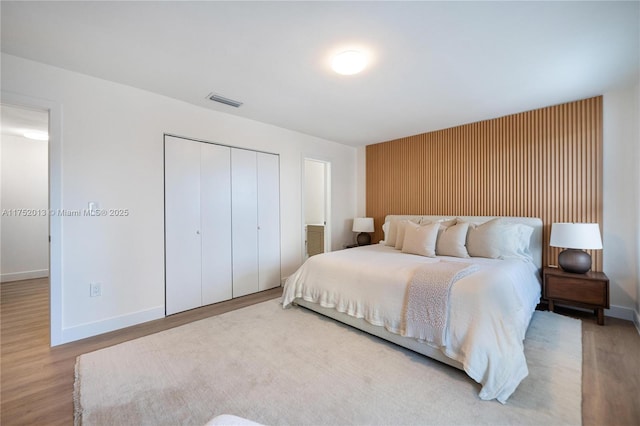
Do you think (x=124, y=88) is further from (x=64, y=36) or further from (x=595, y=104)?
(x=595, y=104)

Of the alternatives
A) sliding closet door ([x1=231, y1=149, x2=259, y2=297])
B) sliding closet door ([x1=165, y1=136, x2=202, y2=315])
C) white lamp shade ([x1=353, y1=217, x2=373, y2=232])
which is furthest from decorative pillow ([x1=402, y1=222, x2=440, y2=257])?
sliding closet door ([x1=165, y1=136, x2=202, y2=315])

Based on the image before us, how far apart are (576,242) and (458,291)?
5.86 feet

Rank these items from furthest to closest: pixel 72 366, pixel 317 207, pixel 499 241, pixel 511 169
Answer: pixel 317 207, pixel 511 169, pixel 499 241, pixel 72 366

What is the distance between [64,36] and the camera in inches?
75.7

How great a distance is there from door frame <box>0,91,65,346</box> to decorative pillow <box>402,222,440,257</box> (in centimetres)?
352

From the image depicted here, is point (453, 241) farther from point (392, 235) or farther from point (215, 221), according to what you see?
point (215, 221)

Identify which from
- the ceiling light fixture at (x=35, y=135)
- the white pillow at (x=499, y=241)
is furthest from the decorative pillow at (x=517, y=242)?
the ceiling light fixture at (x=35, y=135)

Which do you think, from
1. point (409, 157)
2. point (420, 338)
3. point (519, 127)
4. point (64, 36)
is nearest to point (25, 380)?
point (64, 36)

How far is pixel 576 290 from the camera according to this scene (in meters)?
2.70

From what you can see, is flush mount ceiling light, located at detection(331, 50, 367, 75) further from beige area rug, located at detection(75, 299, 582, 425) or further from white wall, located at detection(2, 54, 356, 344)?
beige area rug, located at detection(75, 299, 582, 425)

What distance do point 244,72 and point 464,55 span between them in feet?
6.18

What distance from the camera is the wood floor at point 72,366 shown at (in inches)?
60.0

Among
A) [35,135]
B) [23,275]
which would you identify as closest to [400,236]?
[35,135]

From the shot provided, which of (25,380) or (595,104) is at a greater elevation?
(595,104)
